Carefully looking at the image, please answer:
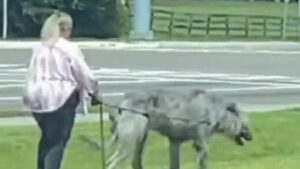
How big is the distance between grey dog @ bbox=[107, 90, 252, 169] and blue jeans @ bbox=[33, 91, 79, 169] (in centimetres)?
64

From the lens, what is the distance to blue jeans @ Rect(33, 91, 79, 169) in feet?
36.4

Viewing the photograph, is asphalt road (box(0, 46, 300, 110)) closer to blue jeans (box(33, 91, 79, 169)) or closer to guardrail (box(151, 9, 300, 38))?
guardrail (box(151, 9, 300, 38))

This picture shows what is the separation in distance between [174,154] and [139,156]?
372mm

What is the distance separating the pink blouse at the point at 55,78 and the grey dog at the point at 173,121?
0.83 metres

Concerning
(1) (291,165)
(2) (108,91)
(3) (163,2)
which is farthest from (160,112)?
(3) (163,2)

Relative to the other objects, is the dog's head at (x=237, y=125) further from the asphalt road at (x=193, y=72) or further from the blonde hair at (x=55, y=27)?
the asphalt road at (x=193, y=72)

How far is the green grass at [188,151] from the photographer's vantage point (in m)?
14.0

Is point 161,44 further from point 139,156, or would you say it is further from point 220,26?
point 139,156

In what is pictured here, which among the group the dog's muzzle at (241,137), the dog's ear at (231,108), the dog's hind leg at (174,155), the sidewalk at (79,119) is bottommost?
the sidewalk at (79,119)

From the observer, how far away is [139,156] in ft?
39.8

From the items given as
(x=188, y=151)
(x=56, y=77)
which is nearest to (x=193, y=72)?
(x=188, y=151)

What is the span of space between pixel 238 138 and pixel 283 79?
16045 mm

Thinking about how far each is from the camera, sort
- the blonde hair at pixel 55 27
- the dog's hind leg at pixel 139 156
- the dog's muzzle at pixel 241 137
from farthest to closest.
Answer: the dog's muzzle at pixel 241 137
the dog's hind leg at pixel 139 156
the blonde hair at pixel 55 27

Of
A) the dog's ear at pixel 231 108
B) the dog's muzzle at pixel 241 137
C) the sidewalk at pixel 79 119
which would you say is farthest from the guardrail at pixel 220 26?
the dog's ear at pixel 231 108
